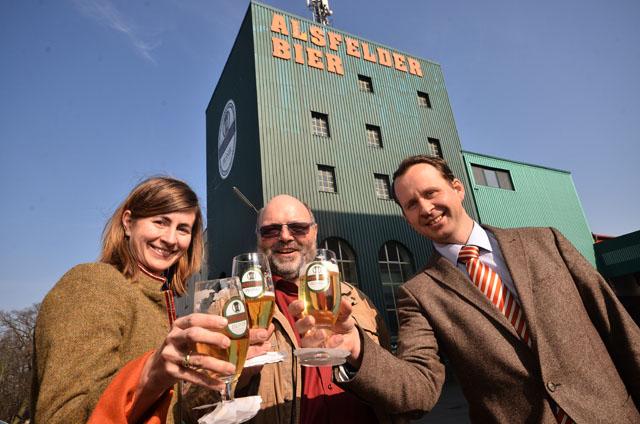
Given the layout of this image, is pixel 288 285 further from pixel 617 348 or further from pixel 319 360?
pixel 617 348

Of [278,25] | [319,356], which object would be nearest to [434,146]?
[278,25]

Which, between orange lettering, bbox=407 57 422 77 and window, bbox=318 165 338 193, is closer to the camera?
window, bbox=318 165 338 193

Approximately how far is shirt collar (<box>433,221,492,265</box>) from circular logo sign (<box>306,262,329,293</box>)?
1260 mm

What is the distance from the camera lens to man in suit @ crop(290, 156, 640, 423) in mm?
1786

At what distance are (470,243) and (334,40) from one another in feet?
64.1

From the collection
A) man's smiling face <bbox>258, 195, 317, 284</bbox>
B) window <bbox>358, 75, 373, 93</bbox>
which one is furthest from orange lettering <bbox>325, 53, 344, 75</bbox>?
man's smiling face <bbox>258, 195, 317, 284</bbox>

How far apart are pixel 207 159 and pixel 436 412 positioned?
22351 millimetres

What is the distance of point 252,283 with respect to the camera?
5.97 feet

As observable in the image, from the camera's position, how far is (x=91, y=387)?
1.33m

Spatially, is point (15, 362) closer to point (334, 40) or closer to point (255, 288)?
point (255, 288)

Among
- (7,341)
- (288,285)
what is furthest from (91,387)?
(7,341)

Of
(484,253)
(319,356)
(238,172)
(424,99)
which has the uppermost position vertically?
(424,99)

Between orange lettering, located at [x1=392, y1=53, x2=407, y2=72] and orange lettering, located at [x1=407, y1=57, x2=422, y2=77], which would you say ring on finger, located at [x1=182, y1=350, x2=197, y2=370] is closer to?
orange lettering, located at [x1=392, y1=53, x2=407, y2=72]

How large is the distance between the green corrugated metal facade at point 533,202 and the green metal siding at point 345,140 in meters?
1.63
